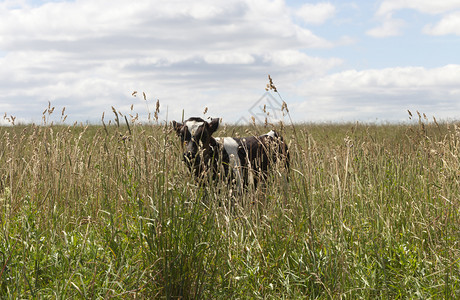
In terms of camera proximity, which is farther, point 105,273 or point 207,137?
point 207,137

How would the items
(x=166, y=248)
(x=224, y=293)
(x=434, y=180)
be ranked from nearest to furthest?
(x=166, y=248) < (x=224, y=293) < (x=434, y=180)

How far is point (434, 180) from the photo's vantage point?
550 cm

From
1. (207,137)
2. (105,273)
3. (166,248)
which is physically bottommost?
(105,273)

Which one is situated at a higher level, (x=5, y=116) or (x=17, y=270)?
(x=5, y=116)

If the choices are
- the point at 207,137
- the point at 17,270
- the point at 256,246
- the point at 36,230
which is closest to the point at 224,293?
the point at 256,246

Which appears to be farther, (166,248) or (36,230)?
(36,230)

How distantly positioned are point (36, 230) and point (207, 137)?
265 cm

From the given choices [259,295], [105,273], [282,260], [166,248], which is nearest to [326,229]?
[282,260]

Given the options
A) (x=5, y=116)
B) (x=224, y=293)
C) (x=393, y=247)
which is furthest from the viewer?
(x=5, y=116)

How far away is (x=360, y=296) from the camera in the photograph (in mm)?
3354

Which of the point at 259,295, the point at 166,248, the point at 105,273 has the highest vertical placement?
the point at 166,248

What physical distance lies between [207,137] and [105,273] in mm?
2966

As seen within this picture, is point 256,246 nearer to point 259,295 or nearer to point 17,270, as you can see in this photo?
point 259,295

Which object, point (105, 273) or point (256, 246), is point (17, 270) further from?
point (256, 246)
